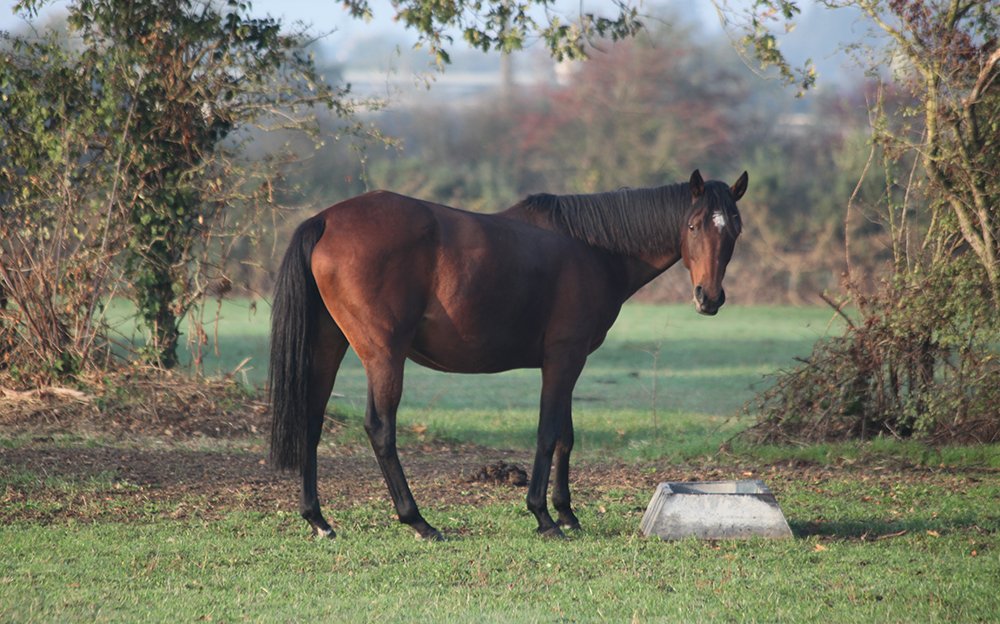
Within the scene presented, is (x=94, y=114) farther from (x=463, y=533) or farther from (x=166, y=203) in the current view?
(x=463, y=533)

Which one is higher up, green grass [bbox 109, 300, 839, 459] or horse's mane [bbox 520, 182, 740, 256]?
horse's mane [bbox 520, 182, 740, 256]

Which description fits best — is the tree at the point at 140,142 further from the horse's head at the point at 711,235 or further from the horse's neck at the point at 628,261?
the horse's head at the point at 711,235

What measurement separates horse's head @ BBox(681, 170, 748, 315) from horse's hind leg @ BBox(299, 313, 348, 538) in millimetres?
1963

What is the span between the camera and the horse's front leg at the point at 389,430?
6039 mm

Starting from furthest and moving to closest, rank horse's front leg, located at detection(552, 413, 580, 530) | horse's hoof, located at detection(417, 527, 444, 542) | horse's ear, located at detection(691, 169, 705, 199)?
horse's front leg, located at detection(552, 413, 580, 530) < horse's ear, located at detection(691, 169, 705, 199) < horse's hoof, located at detection(417, 527, 444, 542)

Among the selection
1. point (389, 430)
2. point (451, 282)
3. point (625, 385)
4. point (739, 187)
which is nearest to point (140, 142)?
point (451, 282)

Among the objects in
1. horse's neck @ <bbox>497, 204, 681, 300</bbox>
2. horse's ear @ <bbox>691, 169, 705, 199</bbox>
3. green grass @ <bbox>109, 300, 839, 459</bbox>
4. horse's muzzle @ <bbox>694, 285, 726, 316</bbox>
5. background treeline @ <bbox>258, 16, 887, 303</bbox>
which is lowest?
green grass @ <bbox>109, 300, 839, 459</bbox>

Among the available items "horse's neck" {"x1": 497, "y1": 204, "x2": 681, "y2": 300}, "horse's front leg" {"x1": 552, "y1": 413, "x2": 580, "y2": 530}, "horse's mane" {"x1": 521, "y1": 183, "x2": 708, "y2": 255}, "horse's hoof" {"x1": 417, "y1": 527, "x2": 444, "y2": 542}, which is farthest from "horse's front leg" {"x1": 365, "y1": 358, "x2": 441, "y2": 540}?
"horse's mane" {"x1": 521, "y1": 183, "x2": 708, "y2": 255}

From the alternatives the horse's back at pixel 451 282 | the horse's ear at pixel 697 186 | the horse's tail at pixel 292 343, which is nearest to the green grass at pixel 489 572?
the horse's tail at pixel 292 343

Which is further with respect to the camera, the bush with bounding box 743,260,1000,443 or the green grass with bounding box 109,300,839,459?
the green grass with bounding box 109,300,839,459

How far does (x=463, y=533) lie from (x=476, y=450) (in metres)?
3.73

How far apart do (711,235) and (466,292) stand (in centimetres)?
137

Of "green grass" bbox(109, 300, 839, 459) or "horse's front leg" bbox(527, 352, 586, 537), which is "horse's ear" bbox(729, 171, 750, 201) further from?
"green grass" bbox(109, 300, 839, 459)

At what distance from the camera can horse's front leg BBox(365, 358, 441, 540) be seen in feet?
19.8
